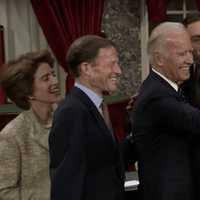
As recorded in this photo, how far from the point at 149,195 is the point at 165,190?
0.10 metres

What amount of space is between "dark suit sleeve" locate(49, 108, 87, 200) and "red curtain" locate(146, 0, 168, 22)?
353cm

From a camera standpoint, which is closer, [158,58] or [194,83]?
[158,58]

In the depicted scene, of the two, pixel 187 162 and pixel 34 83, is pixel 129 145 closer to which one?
pixel 187 162

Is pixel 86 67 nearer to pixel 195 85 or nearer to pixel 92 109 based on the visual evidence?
pixel 92 109

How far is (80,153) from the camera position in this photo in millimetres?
1766

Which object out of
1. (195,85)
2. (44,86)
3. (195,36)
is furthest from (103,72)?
(195,36)

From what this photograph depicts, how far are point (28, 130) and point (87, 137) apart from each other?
362 millimetres

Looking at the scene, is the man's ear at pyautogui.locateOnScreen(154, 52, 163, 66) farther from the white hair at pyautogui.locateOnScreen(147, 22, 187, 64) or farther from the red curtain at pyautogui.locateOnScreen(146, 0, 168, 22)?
the red curtain at pyautogui.locateOnScreen(146, 0, 168, 22)

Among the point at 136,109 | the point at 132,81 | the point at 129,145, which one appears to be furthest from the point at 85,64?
the point at 132,81

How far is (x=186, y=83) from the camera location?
217 cm

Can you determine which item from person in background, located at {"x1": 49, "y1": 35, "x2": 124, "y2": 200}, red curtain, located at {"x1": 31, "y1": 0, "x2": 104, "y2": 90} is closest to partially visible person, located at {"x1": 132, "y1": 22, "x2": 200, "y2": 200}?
person in background, located at {"x1": 49, "y1": 35, "x2": 124, "y2": 200}

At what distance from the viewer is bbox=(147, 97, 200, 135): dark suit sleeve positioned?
1843mm

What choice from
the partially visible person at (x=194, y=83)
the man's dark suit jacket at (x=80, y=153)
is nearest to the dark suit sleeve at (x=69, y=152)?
the man's dark suit jacket at (x=80, y=153)

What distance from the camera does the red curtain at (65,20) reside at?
468 centimetres
